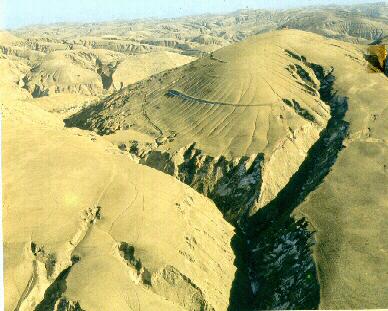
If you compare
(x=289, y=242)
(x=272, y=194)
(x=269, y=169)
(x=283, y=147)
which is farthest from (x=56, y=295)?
(x=283, y=147)

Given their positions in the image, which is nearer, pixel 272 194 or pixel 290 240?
pixel 290 240

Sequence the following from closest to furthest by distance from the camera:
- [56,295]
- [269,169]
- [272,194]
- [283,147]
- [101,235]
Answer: [56,295], [101,235], [272,194], [269,169], [283,147]

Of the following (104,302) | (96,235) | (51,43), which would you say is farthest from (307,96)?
(51,43)

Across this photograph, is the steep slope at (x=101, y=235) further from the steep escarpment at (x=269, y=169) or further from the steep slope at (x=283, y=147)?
the steep slope at (x=283, y=147)

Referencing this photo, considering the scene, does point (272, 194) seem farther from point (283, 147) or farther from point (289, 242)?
point (289, 242)

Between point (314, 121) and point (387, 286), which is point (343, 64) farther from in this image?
point (387, 286)

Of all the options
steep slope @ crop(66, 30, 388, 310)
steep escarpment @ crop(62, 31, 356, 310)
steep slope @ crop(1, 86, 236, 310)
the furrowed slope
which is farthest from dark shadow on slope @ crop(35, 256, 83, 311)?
the furrowed slope

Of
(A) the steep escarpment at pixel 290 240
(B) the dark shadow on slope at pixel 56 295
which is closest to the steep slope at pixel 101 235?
(B) the dark shadow on slope at pixel 56 295

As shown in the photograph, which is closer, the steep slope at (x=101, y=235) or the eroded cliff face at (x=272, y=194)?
the steep slope at (x=101, y=235)
